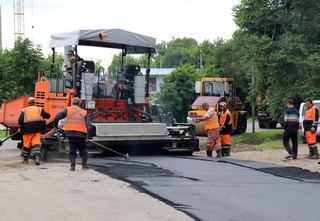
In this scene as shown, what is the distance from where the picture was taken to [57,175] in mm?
11562

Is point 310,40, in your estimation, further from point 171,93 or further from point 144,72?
point 171,93

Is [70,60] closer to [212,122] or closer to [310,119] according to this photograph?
[212,122]

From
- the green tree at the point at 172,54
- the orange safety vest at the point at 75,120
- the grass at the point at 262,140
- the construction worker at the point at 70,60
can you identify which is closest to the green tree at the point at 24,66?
the grass at the point at 262,140

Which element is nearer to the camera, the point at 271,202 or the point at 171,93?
A: the point at 271,202

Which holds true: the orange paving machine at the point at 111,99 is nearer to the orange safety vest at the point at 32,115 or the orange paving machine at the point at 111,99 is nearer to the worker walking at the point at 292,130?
the orange safety vest at the point at 32,115

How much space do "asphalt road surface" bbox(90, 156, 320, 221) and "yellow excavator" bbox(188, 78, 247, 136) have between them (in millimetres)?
12194

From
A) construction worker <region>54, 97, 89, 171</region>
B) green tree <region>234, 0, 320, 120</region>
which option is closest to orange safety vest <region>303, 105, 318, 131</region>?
construction worker <region>54, 97, 89, 171</region>

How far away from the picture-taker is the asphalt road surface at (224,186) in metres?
8.03

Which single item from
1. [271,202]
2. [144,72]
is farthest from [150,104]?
[271,202]

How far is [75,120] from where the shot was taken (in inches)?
498

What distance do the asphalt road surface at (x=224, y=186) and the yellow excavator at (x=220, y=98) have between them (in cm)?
1219

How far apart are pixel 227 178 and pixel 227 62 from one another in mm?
52393

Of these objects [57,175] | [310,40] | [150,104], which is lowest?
[57,175]

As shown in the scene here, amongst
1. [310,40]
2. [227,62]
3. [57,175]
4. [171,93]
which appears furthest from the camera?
[227,62]
